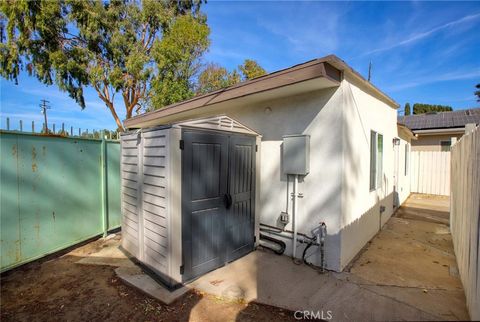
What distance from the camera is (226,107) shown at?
15.7ft

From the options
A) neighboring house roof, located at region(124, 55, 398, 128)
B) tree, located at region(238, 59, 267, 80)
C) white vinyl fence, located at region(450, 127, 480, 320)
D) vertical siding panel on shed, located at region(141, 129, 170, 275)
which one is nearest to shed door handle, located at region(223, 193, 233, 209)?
vertical siding panel on shed, located at region(141, 129, 170, 275)

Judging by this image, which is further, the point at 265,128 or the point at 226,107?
the point at 226,107

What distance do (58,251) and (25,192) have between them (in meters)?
1.27

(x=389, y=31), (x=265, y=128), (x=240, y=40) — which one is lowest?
(x=265, y=128)

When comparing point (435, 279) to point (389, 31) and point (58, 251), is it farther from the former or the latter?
point (58, 251)

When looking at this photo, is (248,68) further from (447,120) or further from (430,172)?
(447,120)

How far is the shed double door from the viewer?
118 inches

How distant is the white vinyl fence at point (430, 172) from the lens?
370 inches

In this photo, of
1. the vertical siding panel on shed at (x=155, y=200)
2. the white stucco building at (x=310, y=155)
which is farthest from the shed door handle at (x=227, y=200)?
the vertical siding panel on shed at (x=155, y=200)

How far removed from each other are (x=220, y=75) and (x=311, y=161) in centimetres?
1279

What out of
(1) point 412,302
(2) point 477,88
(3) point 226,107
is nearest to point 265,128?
(3) point 226,107

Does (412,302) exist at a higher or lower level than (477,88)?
lower

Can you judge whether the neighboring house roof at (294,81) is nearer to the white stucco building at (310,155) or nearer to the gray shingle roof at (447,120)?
the white stucco building at (310,155)

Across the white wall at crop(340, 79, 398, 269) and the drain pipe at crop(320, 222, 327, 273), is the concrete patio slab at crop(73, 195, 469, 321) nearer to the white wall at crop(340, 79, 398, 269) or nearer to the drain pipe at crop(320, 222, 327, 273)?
the drain pipe at crop(320, 222, 327, 273)
